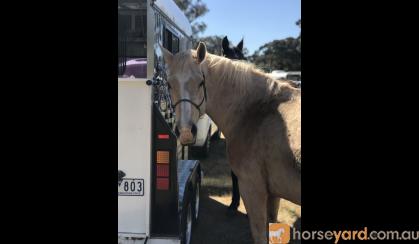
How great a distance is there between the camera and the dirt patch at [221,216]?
12.4ft

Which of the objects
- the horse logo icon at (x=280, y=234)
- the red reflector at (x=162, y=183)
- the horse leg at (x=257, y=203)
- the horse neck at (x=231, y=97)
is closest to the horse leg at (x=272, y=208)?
the horse leg at (x=257, y=203)

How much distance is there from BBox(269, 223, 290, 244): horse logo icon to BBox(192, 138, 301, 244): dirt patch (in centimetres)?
148

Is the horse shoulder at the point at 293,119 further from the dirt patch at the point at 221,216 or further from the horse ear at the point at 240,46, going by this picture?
the horse ear at the point at 240,46

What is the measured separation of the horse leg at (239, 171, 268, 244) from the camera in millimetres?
2449

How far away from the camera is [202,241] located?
12.1ft

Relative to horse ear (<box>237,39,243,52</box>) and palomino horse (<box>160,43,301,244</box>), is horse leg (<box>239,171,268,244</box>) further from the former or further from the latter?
horse ear (<box>237,39,243,52</box>)

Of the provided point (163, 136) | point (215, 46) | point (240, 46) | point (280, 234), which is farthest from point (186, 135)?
point (215, 46)

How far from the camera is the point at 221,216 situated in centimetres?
441

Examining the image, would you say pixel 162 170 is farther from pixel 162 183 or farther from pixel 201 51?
pixel 201 51

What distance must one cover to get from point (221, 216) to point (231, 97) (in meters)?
2.29

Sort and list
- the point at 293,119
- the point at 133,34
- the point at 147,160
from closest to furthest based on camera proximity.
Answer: the point at 293,119
the point at 147,160
the point at 133,34
